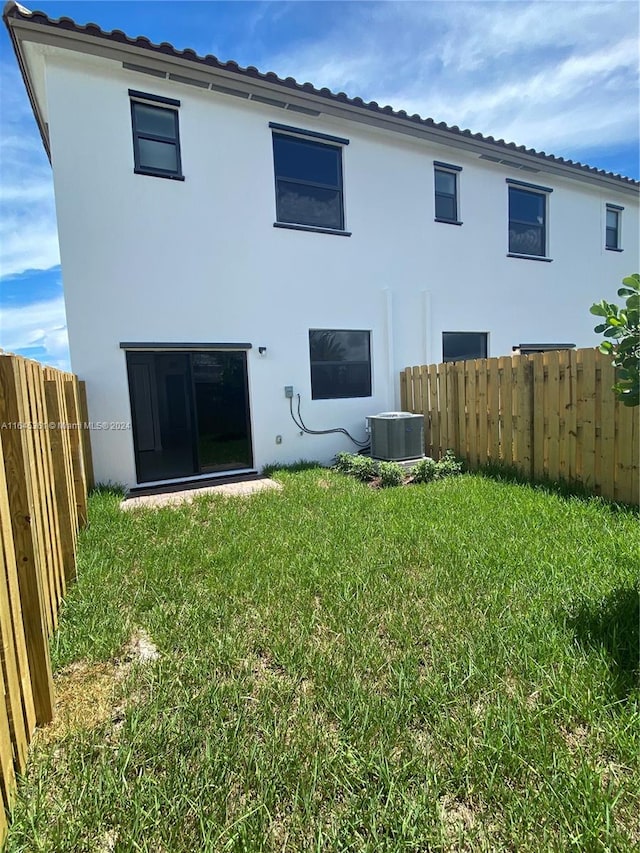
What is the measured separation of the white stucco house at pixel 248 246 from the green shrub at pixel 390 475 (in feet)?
5.96

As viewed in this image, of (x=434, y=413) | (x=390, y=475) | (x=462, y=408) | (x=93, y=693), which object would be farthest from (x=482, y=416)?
(x=93, y=693)

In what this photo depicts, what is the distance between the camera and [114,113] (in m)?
6.27

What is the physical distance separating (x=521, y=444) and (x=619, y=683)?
4.41 meters

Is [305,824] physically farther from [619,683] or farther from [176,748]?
[619,683]

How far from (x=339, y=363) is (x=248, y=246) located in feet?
8.91

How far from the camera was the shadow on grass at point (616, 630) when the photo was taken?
2.11 metres

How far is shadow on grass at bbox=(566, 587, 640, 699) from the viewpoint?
6.91ft

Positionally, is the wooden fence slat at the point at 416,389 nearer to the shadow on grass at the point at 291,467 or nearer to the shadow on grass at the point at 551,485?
the shadow on grass at the point at 551,485

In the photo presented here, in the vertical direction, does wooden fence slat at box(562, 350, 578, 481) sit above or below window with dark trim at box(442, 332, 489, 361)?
below

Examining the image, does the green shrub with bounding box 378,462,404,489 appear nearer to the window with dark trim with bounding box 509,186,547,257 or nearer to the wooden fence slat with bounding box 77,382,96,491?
the wooden fence slat with bounding box 77,382,96,491

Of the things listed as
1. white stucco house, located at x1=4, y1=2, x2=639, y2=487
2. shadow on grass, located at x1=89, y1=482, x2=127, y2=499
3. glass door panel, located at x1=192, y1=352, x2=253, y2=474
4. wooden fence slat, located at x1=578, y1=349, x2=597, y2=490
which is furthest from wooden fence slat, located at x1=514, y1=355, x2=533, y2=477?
shadow on grass, located at x1=89, y1=482, x2=127, y2=499

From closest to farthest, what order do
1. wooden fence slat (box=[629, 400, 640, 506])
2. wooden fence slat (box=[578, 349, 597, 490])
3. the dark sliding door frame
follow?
wooden fence slat (box=[629, 400, 640, 506])
wooden fence slat (box=[578, 349, 597, 490])
the dark sliding door frame

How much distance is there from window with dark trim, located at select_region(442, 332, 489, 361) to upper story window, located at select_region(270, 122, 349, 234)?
3.45 metres

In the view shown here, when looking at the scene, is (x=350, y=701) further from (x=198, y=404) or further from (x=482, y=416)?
(x=198, y=404)
